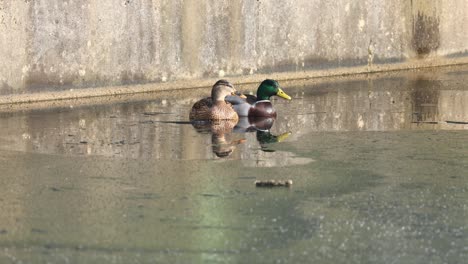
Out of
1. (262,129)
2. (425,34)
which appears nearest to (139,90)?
(262,129)

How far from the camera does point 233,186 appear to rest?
9625mm

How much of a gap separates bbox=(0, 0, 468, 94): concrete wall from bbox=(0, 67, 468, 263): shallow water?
89 cm

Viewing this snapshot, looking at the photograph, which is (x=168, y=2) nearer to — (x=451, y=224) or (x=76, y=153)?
(x=76, y=153)

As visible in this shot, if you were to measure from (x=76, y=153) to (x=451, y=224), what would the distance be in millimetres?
3662

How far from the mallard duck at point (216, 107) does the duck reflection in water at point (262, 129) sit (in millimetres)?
154

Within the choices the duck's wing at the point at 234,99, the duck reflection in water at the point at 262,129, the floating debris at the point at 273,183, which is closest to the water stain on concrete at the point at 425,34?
the duck's wing at the point at 234,99

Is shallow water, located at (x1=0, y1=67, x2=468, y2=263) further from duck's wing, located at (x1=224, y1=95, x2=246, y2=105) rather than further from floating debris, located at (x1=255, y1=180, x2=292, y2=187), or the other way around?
duck's wing, located at (x1=224, y1=95, x2=246, y2=105)

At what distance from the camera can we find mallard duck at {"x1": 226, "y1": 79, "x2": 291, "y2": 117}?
13.6 meters

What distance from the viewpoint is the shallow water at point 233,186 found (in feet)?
25.7

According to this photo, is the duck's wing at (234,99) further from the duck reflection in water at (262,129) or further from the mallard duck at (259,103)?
the duck reflection in water at (262,129)

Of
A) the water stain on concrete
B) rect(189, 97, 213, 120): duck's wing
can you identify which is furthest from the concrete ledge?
rect(189, 97, 213, 120): duck's wing

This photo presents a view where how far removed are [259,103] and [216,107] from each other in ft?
1.76

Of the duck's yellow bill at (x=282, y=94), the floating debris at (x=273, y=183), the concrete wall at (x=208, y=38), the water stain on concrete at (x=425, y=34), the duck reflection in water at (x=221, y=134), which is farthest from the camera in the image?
the water stain on concrete at (x=425, y=34)

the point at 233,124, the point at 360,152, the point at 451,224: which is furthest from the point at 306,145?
the point at 451,224
